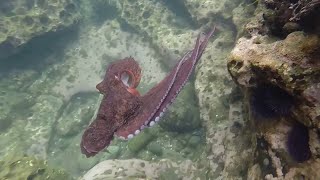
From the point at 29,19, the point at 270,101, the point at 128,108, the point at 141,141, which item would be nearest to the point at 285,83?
the point at 270,101

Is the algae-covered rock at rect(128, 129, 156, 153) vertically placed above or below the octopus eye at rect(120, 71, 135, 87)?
below

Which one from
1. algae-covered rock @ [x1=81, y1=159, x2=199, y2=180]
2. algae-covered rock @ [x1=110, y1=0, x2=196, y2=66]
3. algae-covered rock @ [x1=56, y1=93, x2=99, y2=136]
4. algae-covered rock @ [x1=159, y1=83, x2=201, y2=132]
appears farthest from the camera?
algae-covered rock @ [x1=56, y1=93, x2=99, y2=136]

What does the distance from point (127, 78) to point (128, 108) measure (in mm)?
675

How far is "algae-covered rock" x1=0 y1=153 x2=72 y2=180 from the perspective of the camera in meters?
6.53

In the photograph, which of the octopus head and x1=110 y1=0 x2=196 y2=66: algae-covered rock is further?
x1=110 y1=0 x2=196 y2=66: algae-covered rock

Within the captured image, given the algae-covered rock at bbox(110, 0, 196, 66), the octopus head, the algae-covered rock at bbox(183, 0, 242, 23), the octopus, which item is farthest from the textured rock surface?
the algae-covered rock at bbox(110, 0, 196, 66)

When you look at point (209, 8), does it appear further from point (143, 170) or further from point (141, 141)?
point (143, 170)

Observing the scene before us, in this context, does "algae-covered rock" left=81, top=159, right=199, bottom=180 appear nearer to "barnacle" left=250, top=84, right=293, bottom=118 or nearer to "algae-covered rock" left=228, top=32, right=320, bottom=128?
"barnacle" left=250, top=84, right=293, bottom=118

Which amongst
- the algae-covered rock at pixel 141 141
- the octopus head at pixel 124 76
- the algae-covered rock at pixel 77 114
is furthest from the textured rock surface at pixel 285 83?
the algae-covered rock at pixel 77 114

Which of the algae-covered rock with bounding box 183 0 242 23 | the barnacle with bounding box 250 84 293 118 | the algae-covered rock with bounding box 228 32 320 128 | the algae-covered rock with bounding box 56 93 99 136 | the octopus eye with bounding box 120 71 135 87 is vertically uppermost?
the octopus eye with bounding box 120 71 135 87

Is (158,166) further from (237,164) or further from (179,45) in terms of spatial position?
(179,45)

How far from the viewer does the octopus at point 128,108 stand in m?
3.73

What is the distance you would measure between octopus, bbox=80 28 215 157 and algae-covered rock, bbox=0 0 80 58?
24.1ft

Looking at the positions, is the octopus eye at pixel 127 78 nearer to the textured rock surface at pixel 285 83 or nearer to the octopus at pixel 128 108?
the octopus at pixel 128 108
